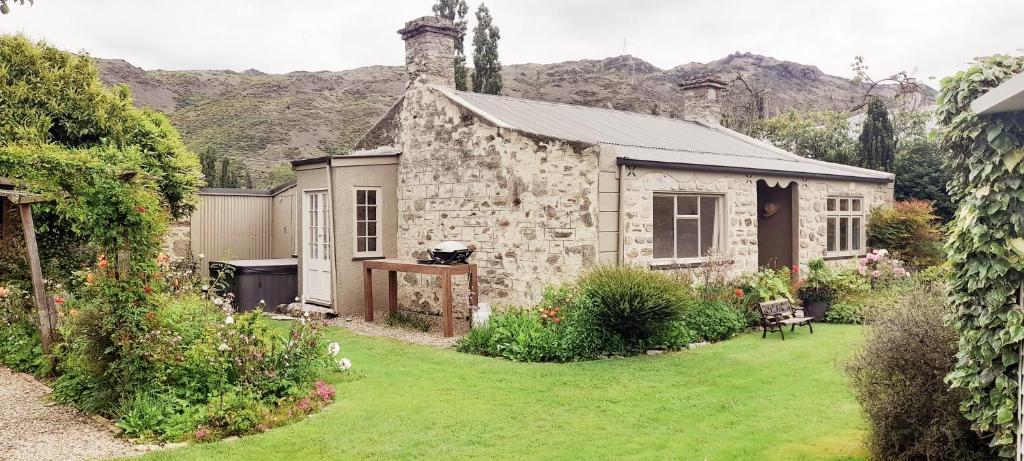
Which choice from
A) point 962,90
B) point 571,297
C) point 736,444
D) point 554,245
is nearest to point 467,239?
point 554,245

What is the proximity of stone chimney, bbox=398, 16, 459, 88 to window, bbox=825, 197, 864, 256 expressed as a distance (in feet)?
28.4

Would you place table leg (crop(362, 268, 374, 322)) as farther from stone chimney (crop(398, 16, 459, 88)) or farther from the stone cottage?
stone chimney (crop(398, 16, 459, 88))

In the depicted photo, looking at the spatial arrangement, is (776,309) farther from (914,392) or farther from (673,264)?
(914,392)

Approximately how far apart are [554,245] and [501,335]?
1.91 metres

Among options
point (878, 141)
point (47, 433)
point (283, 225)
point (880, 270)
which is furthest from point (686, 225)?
point (878, 141)

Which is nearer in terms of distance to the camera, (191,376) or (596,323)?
(191,376)

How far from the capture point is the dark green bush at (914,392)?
5152 millimetres

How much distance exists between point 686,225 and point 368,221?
6050 millimetres

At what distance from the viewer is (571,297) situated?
10.7 metres

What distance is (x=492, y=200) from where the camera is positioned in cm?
1262

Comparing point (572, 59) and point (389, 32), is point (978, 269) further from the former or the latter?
point (389, 32)

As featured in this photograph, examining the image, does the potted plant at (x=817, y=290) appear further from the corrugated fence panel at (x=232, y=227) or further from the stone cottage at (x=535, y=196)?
the corrugated fence panel at (x=232, y=227)

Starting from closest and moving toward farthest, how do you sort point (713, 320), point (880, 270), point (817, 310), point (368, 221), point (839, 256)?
point (713, 320) < point (817, 310) < point (368, 221) < point (880, 270) < point (839, 256)

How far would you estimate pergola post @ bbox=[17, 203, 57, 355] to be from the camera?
8898mm
